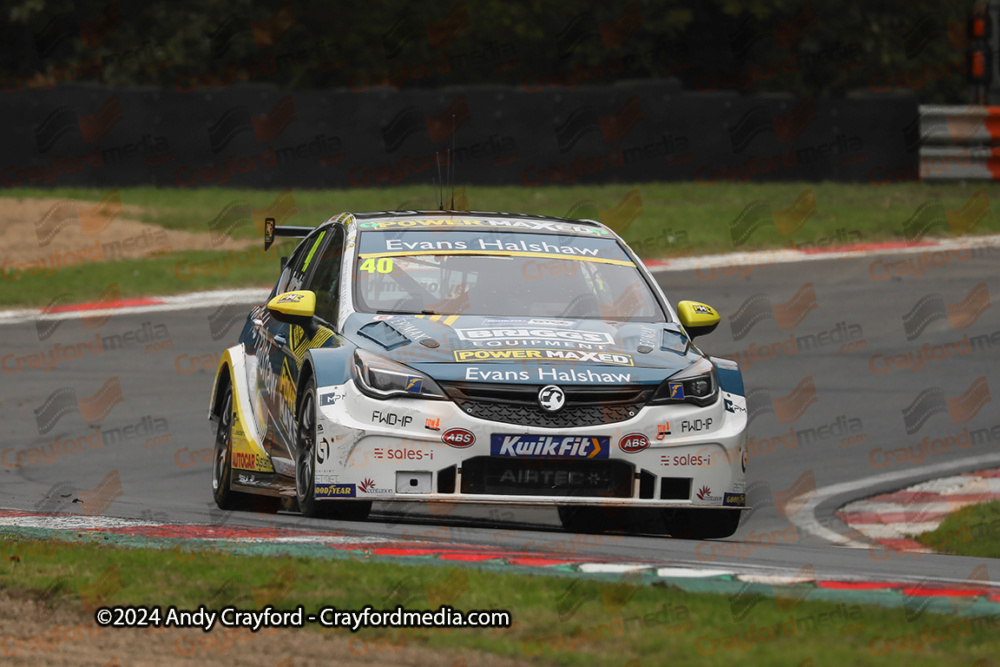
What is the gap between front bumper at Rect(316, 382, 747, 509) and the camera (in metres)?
6.43

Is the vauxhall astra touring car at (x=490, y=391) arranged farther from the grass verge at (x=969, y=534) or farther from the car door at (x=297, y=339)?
the grass verge at (x=969, y=534)

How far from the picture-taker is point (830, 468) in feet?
33.2

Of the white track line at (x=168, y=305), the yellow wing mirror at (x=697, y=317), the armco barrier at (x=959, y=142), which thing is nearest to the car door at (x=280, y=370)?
the yellow wing mirror at (x=697, y=317)

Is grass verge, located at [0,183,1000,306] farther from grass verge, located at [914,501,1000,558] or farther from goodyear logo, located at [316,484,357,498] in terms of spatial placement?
goodyear logo, located at [316,484,357,498]

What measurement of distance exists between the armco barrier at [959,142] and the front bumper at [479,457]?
1642cm

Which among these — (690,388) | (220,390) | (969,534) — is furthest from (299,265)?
(969,534)

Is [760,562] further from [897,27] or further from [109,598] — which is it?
[897,27]

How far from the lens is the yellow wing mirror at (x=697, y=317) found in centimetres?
748

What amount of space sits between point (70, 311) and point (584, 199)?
8.53 metres

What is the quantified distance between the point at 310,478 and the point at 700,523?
5.93ft

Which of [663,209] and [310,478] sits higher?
[310,478]

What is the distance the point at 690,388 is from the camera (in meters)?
6.77

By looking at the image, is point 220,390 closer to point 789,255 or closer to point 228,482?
point 228,482

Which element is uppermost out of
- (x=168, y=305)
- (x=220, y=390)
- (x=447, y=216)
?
(x=447, y=216)
